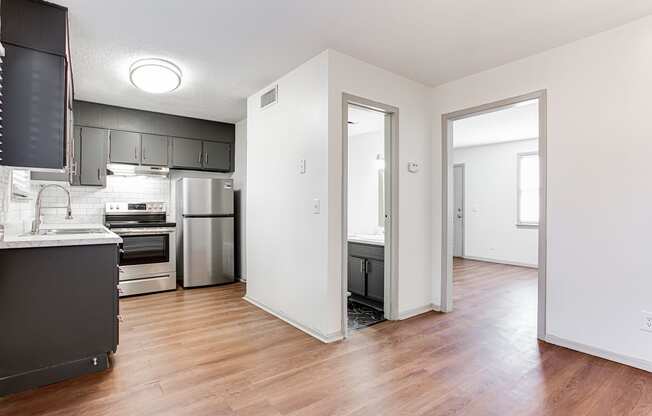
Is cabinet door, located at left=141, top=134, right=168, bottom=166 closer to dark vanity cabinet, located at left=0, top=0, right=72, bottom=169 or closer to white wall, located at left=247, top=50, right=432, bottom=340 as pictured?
white wall, located at left=247, top=50, right=432, bottom=340

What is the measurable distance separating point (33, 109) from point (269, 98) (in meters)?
2.07

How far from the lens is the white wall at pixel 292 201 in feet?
9.70

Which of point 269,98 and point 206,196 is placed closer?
point 269,98

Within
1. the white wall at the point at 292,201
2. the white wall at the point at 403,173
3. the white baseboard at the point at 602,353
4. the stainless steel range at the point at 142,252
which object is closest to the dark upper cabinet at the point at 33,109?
the white wall at the point at 292,201

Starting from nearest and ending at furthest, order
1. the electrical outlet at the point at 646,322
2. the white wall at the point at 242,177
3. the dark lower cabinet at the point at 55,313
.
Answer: the dark lower cabinet at the point at 55,313
the electrical outlet at the point at 646,322
the white wall at the point at 242,177

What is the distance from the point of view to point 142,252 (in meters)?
4.49

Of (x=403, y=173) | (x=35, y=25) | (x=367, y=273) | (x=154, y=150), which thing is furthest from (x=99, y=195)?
(x=403, y=173)

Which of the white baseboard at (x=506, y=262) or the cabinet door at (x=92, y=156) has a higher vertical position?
the cabinet door at (x=92, y=156)

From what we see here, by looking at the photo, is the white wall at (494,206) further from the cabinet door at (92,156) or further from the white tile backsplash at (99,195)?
the cabinet door at (92,156)

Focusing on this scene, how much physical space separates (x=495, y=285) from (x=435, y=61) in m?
3.41

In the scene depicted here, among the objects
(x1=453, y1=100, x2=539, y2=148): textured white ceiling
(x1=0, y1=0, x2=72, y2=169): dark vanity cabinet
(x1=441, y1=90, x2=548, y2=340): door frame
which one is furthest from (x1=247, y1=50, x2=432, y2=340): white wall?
(x1=0, y1=0, x2=72, y2=169): dark vanity cabinet

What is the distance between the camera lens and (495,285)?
16.4ft

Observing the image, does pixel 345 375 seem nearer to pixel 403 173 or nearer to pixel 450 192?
pixel 403 173

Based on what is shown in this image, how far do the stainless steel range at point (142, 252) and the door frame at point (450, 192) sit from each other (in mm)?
3516
